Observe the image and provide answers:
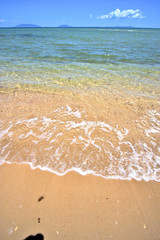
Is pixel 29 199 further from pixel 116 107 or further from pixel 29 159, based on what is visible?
pixel 116 107

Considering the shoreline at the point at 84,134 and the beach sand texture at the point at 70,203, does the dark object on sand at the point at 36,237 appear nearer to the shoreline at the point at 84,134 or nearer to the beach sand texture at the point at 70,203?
the beach sand texture at the point at 70,203

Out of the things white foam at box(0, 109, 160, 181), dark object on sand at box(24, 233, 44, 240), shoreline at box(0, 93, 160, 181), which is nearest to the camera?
dark object on sand at box(24, 233, 44, 240)

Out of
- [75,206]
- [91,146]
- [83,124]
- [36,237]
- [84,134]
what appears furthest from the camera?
[83,124]

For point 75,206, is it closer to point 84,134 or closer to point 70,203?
point 70,203

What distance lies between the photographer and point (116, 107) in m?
4.89

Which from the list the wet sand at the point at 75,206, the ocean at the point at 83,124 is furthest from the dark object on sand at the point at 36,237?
the ocean at the point at 83,124

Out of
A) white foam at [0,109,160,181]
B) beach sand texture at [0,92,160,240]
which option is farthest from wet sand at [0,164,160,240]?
white foam at [0,109,160,181]

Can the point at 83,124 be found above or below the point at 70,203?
above

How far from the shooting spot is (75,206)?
2.13 meters

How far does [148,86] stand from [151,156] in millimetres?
4768

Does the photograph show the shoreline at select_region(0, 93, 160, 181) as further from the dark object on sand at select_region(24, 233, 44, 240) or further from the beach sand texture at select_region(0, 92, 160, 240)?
the dark object on sand at select_region(24, 233, 44, 240)

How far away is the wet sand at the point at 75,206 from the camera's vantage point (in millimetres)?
1877

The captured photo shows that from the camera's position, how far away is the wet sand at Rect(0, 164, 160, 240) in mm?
1877

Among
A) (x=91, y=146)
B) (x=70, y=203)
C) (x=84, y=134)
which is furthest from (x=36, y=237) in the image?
(x=84, y=134)
